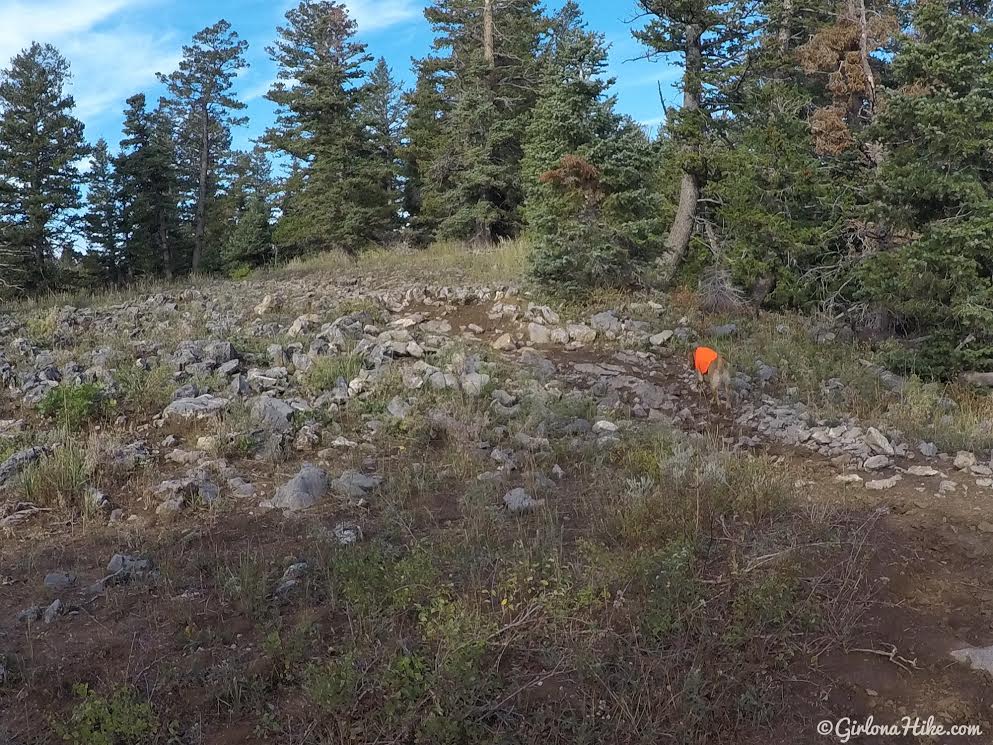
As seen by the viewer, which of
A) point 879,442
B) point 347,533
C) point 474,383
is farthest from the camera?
point 474,383

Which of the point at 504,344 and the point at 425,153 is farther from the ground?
the point at 425,153

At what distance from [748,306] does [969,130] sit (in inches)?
161

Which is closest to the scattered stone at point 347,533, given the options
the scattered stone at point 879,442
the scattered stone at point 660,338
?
the scattered stone at point 879,442

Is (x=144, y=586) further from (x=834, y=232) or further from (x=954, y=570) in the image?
(x=834, y=232)

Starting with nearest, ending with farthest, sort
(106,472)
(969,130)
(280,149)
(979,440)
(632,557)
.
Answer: (632,557) < (106,472) < (979,440) < (969,130) < (280,149)

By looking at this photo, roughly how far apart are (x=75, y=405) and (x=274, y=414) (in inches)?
75.8

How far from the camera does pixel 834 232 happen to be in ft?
38.1

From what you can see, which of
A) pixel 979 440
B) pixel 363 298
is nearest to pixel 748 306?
pixel 979 440

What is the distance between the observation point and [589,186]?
11500mm

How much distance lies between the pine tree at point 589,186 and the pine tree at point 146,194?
16745mm

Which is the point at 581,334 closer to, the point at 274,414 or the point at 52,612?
the point at 274,414

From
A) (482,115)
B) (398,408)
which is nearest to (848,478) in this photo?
(398,408)

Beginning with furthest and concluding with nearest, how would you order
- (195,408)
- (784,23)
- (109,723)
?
1. (784,23)
2. (195,408)
3. (109,723)

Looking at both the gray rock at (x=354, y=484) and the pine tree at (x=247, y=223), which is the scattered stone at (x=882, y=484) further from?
the pine tree at (x=247, y=223)
